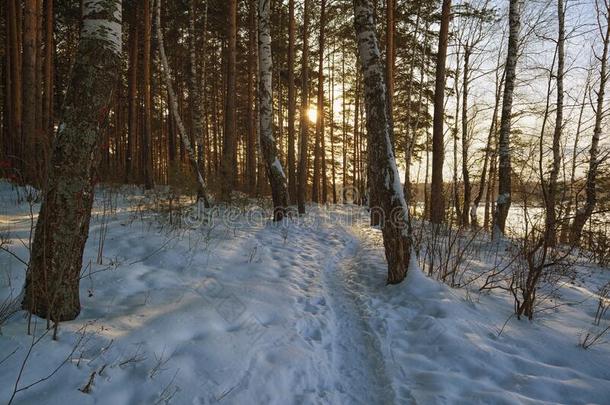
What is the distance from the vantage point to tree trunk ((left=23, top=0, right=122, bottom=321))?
243cm

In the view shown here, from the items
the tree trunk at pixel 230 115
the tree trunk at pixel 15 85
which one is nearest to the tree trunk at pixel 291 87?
the tree trunk at pixel 230 115

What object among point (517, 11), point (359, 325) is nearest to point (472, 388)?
point (359, 325)

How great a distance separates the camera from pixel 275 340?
9.87 feet

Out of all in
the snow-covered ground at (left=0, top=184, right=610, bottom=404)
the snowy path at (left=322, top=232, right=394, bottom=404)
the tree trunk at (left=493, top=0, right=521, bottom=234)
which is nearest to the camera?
the snow-covered ground at (left=0, top=184, right=610, bottom=404)

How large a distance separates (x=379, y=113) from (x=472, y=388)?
140 inches

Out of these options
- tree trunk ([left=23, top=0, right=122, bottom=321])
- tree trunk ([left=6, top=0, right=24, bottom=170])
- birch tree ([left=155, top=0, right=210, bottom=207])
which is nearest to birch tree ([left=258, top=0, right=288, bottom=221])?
birch tree ([left=155, top=0, right=210, bottom=207])

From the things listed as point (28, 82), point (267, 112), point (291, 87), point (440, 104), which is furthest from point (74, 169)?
point (291, 87)

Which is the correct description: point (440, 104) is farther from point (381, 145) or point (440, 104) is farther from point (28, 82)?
point (28, 82)

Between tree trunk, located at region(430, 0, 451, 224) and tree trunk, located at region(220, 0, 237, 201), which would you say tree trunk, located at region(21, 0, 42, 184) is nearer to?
tree trunk, located at region(220, 0, 237, 201)

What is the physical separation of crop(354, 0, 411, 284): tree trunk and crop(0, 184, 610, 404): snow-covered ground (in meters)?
0.55

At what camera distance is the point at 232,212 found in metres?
9.24

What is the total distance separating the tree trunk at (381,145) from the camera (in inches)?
184

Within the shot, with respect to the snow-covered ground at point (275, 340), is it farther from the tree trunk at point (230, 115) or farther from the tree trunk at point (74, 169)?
the tree trunk at point (230, 115)

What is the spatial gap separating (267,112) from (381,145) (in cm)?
467
